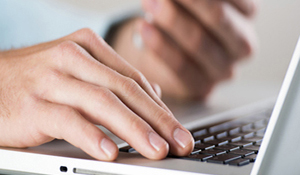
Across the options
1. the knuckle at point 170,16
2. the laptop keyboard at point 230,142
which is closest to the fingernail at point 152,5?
the knuckle at point 170,16

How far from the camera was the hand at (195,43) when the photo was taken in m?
1.06

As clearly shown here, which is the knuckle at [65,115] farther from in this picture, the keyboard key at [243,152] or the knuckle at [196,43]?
the knuckle at [196,43]

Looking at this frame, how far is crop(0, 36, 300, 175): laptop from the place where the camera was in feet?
0.87

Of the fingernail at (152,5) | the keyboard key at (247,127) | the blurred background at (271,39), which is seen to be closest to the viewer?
the keyboard key at (247,127)

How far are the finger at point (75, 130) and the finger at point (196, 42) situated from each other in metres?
0.69

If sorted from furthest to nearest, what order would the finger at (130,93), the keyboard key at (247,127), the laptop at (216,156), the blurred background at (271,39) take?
1. the blurred background at (271,39)
2. the keyboard key at (247,127)
3. the finger at (130,93)
4. the laptop at (216,156)

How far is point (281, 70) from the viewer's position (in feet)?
5.89

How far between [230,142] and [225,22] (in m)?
0.69

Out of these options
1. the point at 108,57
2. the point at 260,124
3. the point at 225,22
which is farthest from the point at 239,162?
the point at 225,22

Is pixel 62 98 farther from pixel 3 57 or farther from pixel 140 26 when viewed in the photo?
pixel 140 26

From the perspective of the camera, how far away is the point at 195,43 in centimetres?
115

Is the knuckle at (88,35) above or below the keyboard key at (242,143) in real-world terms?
above

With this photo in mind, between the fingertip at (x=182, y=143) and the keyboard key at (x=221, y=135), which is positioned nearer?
the fingertip at (x=182, y=143)

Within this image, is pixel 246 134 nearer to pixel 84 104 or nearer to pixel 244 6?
pixel 84 104
